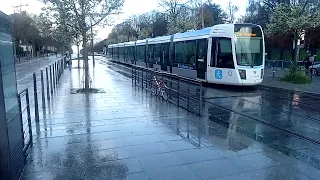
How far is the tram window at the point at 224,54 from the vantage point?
14945 mm

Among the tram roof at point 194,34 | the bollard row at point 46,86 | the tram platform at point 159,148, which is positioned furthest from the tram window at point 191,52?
the tram platform at point 159,148

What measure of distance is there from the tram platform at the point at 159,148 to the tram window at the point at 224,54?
6291 millimetres

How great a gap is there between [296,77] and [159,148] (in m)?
14.6

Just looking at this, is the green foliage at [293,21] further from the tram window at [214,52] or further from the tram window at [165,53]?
the tram window at [165,53]

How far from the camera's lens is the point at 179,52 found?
2025cm

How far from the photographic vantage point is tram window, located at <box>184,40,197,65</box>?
17812 mm

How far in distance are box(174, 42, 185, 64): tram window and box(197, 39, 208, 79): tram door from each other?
2486 mm

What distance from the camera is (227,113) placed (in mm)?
9281

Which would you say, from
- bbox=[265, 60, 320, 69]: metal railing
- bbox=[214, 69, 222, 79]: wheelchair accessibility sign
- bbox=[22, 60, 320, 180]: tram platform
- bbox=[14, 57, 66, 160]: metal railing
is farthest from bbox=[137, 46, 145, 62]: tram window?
bbox=[22, 60, 320, 180]: tram platform

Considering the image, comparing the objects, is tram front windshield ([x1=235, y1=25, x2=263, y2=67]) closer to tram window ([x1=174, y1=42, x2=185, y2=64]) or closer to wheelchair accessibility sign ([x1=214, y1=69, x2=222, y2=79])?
A: wheelchair accessibility sign ([x1=214, y1=69, x2=222, y2=79])

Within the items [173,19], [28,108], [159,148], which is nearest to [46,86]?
[28,108]

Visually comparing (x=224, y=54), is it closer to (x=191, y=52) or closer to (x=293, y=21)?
(x=191, y=52)

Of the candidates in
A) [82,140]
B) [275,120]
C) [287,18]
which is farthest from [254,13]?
[82,140]

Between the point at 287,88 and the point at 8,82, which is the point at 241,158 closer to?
the point at 8,82
